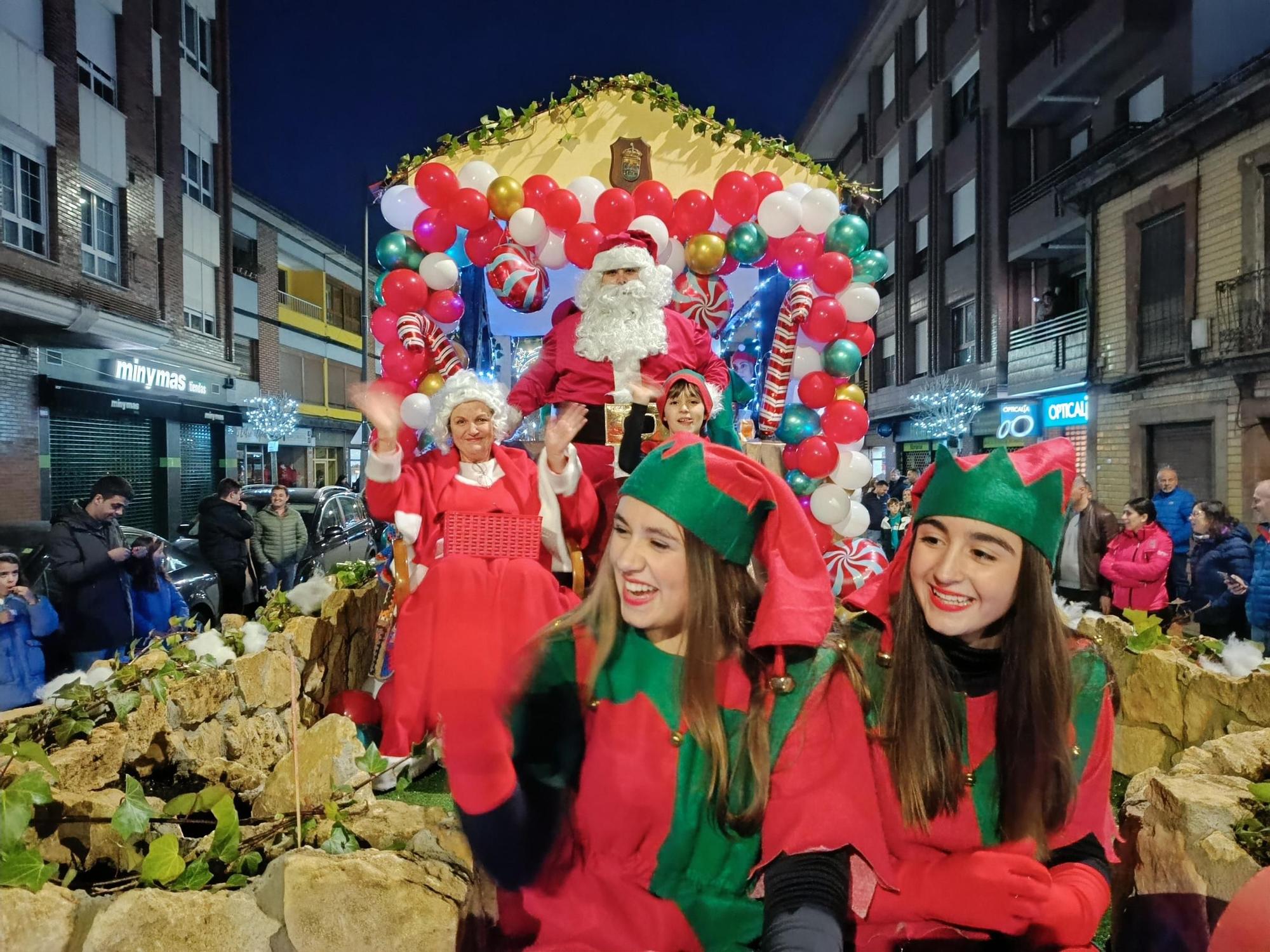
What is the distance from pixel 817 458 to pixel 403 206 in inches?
130

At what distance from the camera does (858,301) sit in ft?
18.2

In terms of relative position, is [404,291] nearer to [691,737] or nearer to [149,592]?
[149,592]

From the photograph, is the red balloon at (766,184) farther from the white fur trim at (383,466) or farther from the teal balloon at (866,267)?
the white fur trim at (383,466)

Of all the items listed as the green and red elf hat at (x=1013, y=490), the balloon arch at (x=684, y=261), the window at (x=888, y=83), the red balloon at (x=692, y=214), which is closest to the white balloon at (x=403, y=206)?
the balloon arch at (x=684, y=261)

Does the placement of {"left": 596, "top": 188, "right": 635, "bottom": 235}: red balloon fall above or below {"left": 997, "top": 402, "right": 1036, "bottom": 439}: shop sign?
above

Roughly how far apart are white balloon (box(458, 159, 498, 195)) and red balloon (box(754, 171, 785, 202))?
1834mm

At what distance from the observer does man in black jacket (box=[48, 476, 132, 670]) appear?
4691 mm

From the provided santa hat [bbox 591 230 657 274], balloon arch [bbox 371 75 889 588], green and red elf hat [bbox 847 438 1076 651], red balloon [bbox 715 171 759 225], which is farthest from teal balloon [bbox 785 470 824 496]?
green and red elf hat [bbox 847 438 1076 651]

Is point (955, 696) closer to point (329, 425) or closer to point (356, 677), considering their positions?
point (356, 677)

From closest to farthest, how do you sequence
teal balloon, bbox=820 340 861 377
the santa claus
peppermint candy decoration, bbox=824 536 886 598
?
the santa claus → peppermint candy decoration, bbox=824 536 886 598 → teal balloon, bbox=820 340 861 377

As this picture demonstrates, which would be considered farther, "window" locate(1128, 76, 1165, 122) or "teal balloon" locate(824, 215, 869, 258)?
"window" locate(1128, 76, 1165, 122)

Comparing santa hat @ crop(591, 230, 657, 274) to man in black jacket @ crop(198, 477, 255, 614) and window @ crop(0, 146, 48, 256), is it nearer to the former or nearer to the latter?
man in black jacket @ crop(198, 477, 255, 614)

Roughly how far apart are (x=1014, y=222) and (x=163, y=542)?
59.1ft

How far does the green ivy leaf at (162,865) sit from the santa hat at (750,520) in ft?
4.88
